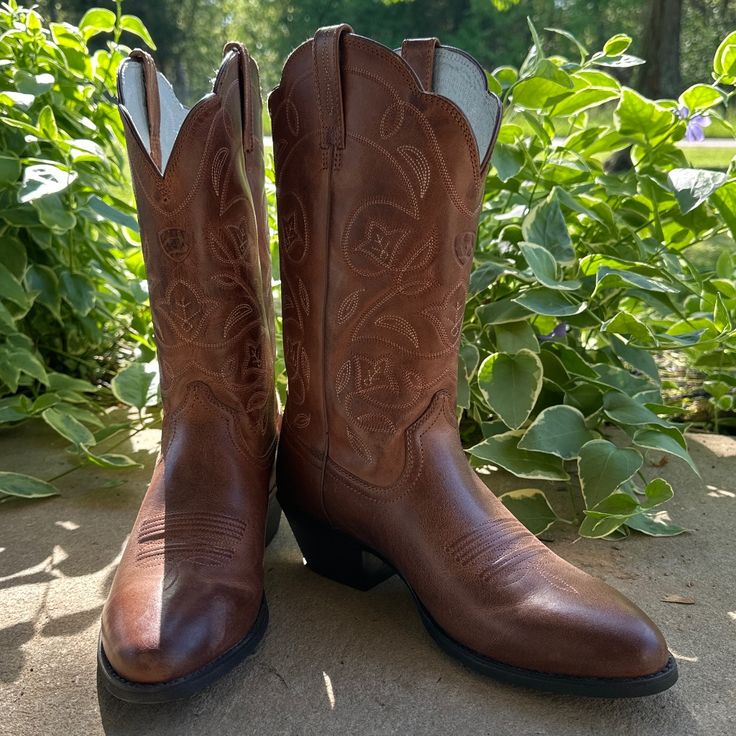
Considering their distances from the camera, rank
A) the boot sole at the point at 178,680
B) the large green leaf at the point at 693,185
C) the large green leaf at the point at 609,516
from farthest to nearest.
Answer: the large green leaf at the point at 693,185
the large green leaf at the point at 609,516
the boot sole at the point at 178,680

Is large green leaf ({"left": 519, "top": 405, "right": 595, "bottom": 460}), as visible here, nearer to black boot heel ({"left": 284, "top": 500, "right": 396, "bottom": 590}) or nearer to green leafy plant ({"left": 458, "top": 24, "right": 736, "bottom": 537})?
green leafy plant ({"left": 458, "top": 24, "right": 736, "bottom": 537})

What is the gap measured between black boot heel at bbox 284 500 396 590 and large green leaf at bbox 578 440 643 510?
310 millimetres

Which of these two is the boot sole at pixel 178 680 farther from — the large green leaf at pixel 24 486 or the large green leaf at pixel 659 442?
the large green leaf at pixel 659 442

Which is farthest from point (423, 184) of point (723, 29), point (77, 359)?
point (723, 29)

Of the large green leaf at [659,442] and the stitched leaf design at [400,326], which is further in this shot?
the large green leaf at [659,442]

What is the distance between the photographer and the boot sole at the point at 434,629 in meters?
0.73

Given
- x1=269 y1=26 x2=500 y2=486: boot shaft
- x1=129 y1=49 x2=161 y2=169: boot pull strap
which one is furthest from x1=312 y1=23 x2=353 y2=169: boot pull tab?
x1=129 y1=49 x2=161 y2=169: boot pull strap

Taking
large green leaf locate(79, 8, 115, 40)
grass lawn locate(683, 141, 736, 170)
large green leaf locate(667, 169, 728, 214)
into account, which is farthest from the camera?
grass lawn locate(683, 141, 736, 170)

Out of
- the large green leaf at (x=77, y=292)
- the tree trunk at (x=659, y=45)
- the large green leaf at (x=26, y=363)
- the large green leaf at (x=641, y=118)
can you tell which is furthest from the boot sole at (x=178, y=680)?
the tree trunk at (x=659, y=45)

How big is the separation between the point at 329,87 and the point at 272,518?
592 millimetres

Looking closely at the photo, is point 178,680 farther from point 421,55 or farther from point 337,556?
point 421,55

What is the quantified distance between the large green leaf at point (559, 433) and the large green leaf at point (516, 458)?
0.03 metres

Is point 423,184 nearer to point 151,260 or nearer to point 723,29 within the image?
point 151,260

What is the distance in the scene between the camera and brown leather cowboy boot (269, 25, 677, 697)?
0.77 meters
